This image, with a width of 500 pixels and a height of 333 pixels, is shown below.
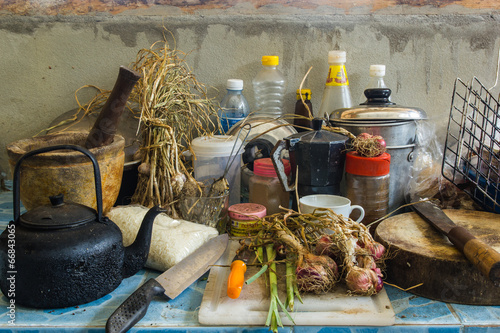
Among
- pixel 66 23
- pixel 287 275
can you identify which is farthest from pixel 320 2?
pixel 287 275

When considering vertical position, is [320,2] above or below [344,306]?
above

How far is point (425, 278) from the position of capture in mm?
837

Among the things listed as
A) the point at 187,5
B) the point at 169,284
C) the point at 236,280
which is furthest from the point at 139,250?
the point at 187,5

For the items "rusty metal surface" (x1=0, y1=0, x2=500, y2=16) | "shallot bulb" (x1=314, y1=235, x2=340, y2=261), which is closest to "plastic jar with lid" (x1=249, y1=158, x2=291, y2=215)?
"shallot bulb" (x1=314, y1=235, x2=340, y2=261)

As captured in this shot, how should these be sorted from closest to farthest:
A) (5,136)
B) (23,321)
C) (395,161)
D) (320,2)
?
(23,321) → (395,161) → (320,2) → (5,136)

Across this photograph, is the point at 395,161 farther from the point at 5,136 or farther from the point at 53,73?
the point at 5,136

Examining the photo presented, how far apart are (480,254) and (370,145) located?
1.34 ft

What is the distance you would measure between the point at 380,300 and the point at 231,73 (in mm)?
1048

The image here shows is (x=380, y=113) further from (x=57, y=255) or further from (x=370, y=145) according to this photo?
(x=57, y=255)

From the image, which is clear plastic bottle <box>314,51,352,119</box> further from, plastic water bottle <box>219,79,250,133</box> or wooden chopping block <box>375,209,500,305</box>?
wooden chopping block <box>375,209,500,305</box>

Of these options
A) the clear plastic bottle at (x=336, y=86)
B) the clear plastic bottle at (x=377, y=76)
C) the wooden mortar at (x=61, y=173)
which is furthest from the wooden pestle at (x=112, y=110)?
the clear plastic bottle at (x=377, y=76)

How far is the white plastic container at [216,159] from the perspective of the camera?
125 centimetres

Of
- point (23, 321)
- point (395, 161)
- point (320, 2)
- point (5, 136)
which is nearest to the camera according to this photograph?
point (23, 321)

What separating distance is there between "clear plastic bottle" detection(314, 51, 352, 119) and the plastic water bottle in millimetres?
296
